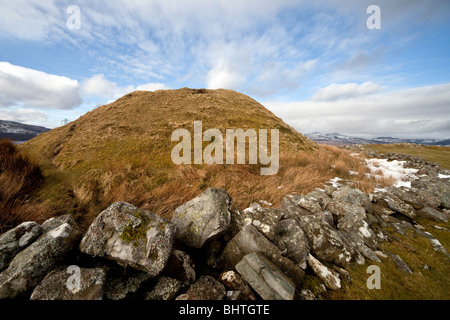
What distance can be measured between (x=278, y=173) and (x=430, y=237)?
628 cm

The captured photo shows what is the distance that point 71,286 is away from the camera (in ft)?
6.99

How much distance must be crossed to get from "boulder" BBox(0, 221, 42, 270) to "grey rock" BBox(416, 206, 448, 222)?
408 inches

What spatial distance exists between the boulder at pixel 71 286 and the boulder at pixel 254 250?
6.24 ft

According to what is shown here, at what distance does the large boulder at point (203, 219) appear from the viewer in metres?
3.30

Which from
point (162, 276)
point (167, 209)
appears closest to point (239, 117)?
point (167, 209)

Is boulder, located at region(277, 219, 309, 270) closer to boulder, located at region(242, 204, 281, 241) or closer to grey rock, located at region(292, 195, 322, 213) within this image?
boulder, located at region(242, 204, 281, 241)

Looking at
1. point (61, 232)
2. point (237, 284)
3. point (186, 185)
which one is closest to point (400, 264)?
point (237, 284)

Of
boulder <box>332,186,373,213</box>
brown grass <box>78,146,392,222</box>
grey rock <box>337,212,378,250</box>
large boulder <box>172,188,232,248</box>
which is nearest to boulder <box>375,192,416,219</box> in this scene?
boulder <box>332,186,373,213</box>

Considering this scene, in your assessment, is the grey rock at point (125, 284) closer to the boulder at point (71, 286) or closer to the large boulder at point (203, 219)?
the boulder at point (71, 286)

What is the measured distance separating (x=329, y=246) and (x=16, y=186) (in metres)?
10.8

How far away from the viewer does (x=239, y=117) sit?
58.7ft

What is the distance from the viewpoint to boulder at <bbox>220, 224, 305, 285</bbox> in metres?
2.88

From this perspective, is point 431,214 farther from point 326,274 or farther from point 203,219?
point 203,219
